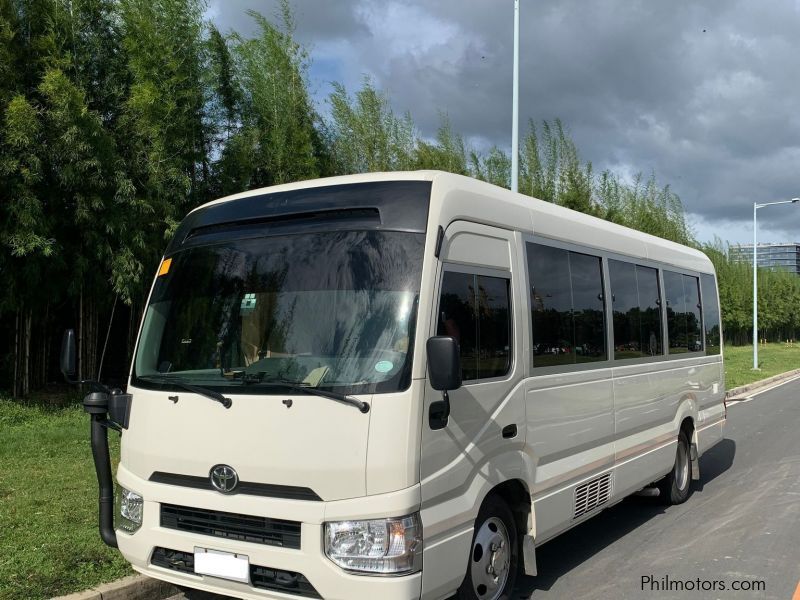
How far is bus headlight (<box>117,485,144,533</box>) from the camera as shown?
379cm

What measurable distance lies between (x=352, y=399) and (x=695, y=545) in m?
3.76

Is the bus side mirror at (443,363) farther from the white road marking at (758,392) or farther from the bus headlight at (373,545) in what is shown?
the white road marking at (758,392)

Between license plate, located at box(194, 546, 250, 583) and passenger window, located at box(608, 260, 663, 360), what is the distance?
3.39 meters

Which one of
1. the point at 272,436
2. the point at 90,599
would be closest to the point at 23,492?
the point at 90,599

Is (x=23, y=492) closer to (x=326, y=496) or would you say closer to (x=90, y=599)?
(x=90, y=599)

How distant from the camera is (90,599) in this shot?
402cm

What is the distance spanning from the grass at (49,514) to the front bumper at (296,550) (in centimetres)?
106

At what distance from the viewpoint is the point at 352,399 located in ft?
10.7

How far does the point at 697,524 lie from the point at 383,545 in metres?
4.17

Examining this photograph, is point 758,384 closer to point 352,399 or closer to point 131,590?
point 131,590

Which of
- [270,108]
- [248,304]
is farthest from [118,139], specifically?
[248,304]

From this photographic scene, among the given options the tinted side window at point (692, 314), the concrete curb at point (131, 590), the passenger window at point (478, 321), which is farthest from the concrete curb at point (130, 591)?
the tinted side window at point (692, 314)

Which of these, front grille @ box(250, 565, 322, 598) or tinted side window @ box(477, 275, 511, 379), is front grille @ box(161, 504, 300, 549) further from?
tinted side window @ box(477, 275, 511, 379)

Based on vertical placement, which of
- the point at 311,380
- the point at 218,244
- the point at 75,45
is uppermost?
the point at 75,45
